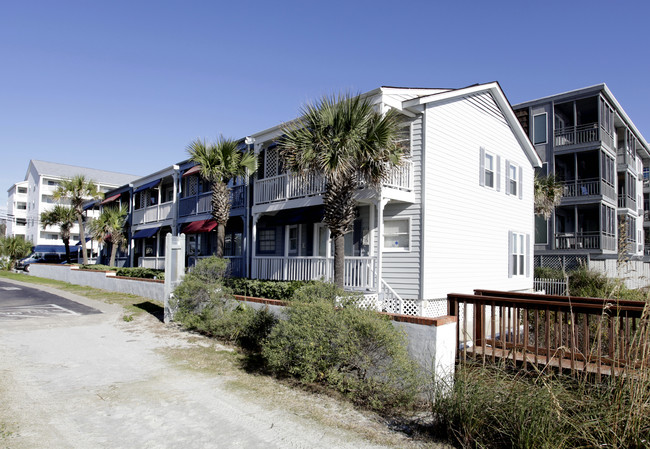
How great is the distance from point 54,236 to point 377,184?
63.6 metres

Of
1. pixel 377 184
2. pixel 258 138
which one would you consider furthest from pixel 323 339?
pixel 258 138

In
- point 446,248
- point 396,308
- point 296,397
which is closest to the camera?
point 296,397

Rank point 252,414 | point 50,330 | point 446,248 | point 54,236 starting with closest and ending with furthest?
point 252,414, point 50,330, point 446,248, point 54,236

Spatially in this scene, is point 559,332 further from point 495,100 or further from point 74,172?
point 74,172

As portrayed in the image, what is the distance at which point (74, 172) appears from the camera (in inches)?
2527

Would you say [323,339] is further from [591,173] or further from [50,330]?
[591,173]

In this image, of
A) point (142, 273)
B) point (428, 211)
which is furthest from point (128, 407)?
point (142, 273)

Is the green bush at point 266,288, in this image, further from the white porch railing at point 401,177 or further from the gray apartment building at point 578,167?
the gray apartment building at point 578,167

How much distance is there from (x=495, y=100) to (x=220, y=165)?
1100 cm

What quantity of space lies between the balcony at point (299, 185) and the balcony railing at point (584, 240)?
17093mm

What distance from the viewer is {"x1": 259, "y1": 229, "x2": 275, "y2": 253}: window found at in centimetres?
1910

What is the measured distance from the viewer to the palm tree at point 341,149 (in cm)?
1113

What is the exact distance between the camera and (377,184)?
12258 millimetres

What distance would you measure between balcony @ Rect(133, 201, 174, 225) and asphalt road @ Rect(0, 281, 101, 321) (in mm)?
7031
